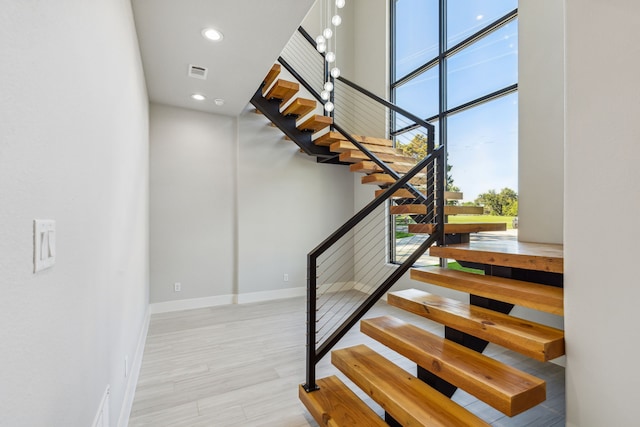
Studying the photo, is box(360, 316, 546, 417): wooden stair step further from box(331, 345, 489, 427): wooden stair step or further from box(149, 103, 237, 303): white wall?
box(149, 103, 237, 303): white wall

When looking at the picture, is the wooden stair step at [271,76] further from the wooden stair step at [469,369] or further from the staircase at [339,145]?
the wooden stair step at [469,369]

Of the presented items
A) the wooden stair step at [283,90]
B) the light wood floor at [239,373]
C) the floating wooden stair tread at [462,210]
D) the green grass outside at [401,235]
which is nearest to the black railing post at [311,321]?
the light wood floor at [239,373]

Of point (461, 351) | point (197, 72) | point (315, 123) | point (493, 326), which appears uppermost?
point (197, 72)

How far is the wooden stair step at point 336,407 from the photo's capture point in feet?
5.52

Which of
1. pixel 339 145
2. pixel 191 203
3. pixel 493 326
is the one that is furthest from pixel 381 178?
pixel 191 203

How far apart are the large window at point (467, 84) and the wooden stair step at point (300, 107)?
1715mm

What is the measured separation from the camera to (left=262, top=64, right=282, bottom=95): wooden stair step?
3566mm

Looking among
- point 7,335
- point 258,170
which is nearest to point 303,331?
point 258,170

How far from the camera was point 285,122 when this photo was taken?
4.13m

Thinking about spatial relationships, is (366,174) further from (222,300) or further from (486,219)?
(222,300)

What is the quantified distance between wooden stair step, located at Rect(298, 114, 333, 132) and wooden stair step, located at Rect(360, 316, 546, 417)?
8.33 ft

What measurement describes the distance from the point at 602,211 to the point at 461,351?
3.36 feet

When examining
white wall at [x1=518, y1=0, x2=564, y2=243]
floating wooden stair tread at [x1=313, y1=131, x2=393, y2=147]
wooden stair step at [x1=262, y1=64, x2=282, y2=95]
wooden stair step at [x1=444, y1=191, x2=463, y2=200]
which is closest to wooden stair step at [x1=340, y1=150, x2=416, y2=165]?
floating wooden stair tread at [x1=313, y1=131, x2=393, y2=147]

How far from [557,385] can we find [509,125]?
2495 millimetres
